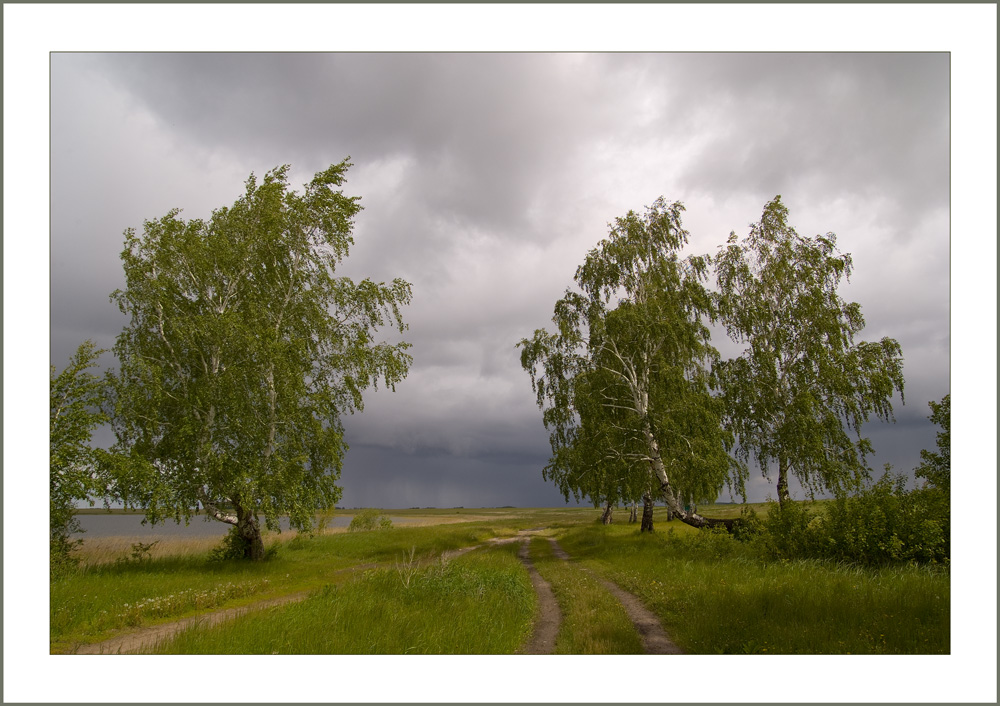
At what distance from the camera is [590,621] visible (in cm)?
855

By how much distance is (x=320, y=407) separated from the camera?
1527 cm

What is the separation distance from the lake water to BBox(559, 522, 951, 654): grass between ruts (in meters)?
11.4

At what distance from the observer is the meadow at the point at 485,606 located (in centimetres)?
710

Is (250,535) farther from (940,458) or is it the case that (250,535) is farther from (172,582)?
(940,458)

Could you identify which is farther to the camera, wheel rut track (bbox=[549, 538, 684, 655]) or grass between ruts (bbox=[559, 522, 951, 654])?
wheel rut track (bbox=[549, 538, 684, 655])

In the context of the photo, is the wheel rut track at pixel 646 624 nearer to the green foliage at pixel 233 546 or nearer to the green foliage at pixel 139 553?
the green foliage at pixel 233 546

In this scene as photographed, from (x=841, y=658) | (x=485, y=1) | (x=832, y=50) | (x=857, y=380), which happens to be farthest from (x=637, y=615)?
(x=857, y=380)

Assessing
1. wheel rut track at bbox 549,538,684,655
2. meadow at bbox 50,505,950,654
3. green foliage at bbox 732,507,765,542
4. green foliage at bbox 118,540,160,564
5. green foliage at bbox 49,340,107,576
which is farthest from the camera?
green foliage at bbox 732,507,765,542

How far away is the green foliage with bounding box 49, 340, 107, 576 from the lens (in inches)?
379

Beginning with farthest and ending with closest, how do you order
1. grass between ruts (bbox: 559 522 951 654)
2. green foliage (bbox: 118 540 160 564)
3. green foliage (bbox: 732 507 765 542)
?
1. green foliage (bbox: 732 507 765 542)
2. green foliage (bbox: 118 540 160 564)
3. grass between ruts (bbox: 559 522 951 654)

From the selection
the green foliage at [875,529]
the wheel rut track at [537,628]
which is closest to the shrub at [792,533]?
the green foliage at [875,529]

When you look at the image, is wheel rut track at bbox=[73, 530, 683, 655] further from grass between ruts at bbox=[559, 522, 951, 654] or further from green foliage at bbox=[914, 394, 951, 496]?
green foliage at bbox=[914, 394, 951, 496]

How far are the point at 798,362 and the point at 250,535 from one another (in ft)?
69.1

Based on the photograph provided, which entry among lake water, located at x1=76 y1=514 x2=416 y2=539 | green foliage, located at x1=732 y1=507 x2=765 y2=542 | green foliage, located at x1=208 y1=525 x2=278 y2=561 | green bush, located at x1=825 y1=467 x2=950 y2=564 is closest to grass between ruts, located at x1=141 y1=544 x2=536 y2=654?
lake water, located at x1=76 y1=514 x2=416 y2=539
